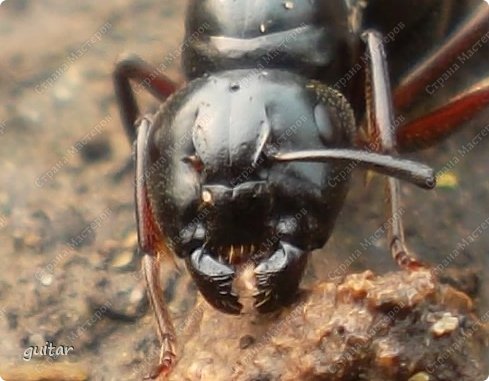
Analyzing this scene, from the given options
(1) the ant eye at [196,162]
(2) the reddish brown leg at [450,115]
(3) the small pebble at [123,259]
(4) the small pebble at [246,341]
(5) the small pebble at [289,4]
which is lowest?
(3) the small pebble at [123,259]

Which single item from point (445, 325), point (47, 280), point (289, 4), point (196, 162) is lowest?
point (47, 280)

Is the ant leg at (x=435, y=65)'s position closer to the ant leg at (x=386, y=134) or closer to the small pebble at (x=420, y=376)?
the ant leg at (x=386, y=134)

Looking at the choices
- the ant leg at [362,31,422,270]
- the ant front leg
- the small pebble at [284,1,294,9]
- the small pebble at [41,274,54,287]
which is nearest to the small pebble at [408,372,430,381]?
the ant leg at [362,31,422,270]

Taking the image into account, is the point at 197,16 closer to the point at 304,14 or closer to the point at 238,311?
the point at 304,14

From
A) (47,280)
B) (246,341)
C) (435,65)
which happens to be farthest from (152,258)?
(435,65)

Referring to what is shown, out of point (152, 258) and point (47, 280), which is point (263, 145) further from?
point (47, 280)

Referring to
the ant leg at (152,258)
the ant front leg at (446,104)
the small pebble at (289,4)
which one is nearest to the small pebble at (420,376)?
the ant leg at (152,258)
